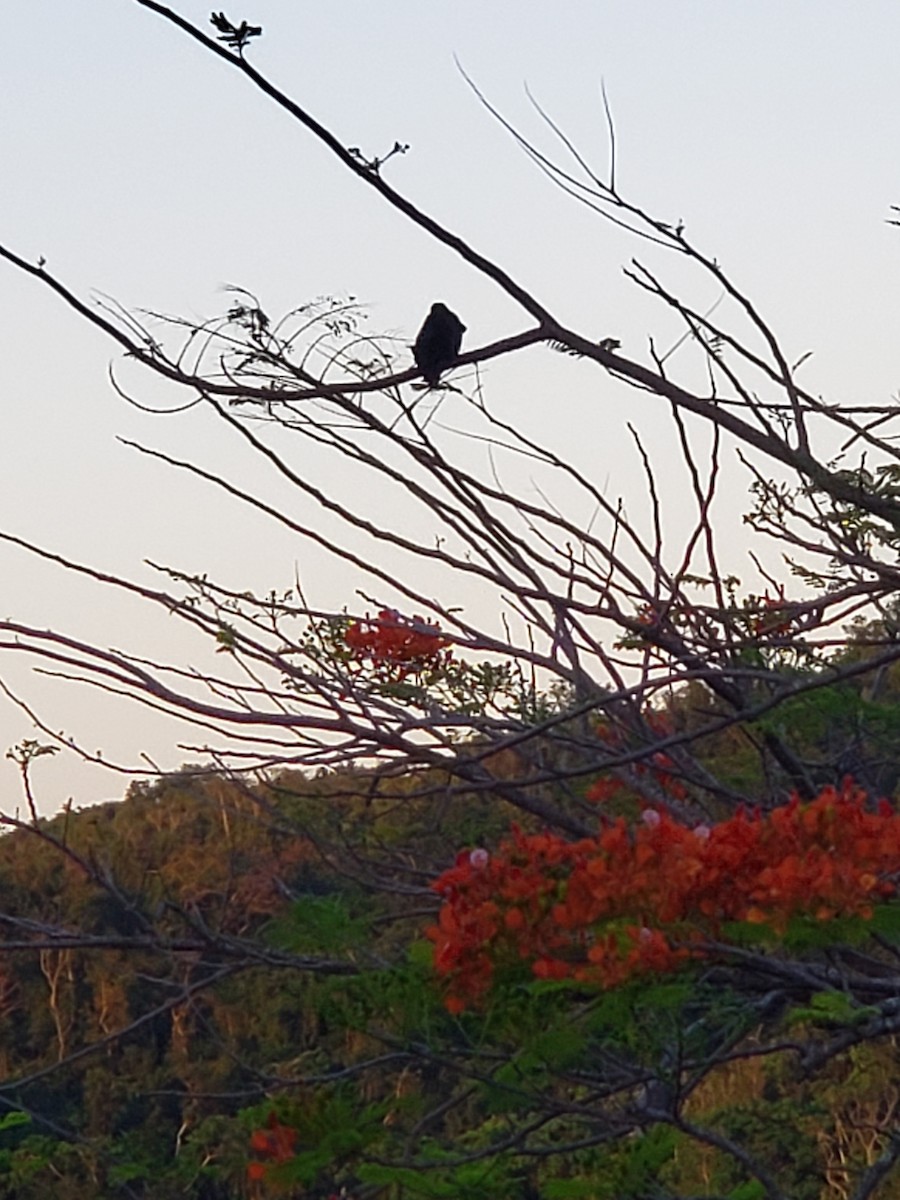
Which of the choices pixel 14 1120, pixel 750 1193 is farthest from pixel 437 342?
pixel 14 1120

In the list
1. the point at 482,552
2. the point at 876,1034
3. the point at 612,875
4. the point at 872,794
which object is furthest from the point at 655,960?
the point at 872,794

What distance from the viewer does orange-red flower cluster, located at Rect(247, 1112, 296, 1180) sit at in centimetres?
407

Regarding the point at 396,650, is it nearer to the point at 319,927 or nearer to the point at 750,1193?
the point at 319,927

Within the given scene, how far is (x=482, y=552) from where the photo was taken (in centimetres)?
384

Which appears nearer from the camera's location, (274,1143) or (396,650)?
(274,1143)

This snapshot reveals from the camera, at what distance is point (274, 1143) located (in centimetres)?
411

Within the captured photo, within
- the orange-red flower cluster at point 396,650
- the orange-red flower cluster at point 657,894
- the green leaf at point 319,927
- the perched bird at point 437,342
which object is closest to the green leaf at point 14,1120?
the orange-red flower cluster at point 396,650

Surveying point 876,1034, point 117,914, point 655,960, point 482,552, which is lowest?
point 876,1034

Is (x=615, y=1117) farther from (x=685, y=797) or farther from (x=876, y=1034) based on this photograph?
(x=685, y=797)

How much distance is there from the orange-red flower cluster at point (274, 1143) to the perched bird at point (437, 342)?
66.2 inches

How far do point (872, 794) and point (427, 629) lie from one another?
2.46 m

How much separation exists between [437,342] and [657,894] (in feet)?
4.00

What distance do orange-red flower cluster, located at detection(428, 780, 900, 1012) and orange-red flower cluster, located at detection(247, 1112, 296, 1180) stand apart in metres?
0.63

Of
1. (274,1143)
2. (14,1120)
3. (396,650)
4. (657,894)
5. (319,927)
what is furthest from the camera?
(14,1120)
